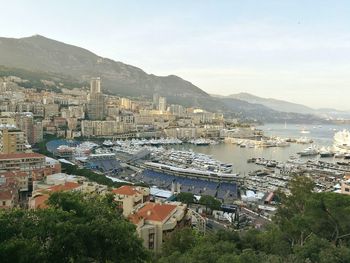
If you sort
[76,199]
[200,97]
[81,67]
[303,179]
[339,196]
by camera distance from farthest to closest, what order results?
[200,97]
[81,67]
[303,179]
[339,196]
[76,199]

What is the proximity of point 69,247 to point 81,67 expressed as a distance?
89.7 meters

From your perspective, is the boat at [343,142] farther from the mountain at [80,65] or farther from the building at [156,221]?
the mountain at [80,65]

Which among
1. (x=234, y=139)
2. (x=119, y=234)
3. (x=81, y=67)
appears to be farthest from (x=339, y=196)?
(x=81, y=67)

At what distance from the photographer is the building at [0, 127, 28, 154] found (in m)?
18.2

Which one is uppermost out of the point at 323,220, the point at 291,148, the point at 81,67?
the point at 81,67

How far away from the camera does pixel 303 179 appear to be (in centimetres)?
734

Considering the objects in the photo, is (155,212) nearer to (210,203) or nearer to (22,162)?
(210,203)

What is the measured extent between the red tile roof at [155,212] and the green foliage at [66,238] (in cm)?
378

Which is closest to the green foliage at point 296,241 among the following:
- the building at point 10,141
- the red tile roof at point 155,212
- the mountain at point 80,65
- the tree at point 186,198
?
the red tile roof at point 155,212

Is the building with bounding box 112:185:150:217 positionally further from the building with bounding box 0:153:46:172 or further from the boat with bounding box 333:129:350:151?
the boat with bounding box 333:129:350:151

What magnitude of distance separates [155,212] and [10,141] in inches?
513

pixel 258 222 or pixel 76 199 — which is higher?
pixel 76 199

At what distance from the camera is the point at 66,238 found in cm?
327

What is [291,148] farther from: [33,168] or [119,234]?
[119,234]
